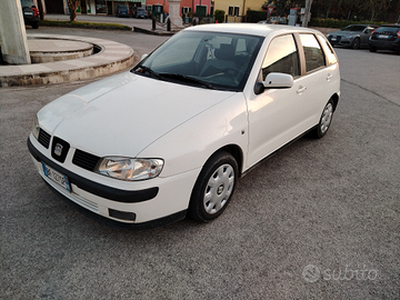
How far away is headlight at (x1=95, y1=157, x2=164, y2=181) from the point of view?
2.15m

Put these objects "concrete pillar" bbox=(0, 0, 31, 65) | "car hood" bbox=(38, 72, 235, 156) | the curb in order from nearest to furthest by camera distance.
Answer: "car hood" bbox=(38, 72, 235, 156) < the curb < "concrete pillar" bbox=(0, 0, 31, 65)

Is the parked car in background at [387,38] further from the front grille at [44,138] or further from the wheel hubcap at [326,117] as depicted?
the front grille at [44,138]

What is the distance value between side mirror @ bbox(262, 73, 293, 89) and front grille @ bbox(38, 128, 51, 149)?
1996mm

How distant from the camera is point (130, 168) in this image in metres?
2.14

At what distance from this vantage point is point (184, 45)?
3.62 meters

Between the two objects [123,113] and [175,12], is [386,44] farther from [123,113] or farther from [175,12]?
[123,113]

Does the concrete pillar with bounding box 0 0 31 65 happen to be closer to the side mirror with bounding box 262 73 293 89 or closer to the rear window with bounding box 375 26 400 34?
the side mirror with bounding box 262 73 293 89

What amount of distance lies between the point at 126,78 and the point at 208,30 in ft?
3.72

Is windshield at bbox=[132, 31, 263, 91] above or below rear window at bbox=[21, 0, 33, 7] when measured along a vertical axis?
below

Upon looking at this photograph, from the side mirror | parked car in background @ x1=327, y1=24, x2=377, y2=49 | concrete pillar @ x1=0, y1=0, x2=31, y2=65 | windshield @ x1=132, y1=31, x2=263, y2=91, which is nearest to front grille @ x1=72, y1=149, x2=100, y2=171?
windshield @ x1=132, y1=31, x2=263, y2=91

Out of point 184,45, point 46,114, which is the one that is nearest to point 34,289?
point 46,114

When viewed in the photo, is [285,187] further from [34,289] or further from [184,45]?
[34,289]

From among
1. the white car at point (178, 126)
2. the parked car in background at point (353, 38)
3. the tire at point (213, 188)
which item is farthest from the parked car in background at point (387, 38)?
the tire at point (213, 188)

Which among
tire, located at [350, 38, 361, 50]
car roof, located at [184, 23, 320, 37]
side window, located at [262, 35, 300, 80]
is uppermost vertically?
car roof, located at [184, 23, 320, 37]
